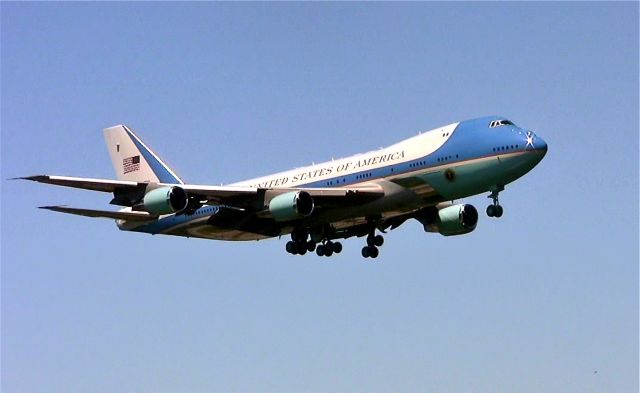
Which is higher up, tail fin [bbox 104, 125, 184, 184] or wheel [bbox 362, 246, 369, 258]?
tail fin [bbox 104, 125, 184, 184]

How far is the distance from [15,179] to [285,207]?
1495cm

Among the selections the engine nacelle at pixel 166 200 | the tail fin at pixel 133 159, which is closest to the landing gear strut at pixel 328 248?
the engine nacelle at pixel 166 200

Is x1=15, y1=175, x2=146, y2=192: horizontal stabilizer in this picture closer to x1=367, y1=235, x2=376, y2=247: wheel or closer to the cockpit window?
x1=367, y1=235, x2=376, y2=247: wheel

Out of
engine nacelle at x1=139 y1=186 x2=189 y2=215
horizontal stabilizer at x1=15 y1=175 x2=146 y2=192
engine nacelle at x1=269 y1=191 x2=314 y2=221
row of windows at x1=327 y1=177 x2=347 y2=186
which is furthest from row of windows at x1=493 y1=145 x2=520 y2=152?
horizontal stabilizer at x1=15 y1=175 x2=146 y2=192

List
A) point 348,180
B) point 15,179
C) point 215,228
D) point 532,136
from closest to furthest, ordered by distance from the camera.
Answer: point 15,179 < point 532,136 < point 348,180 < point 215,228


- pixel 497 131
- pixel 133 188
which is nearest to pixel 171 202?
pixel 133 188

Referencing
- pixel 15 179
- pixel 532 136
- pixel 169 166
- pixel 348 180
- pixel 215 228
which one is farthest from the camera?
pixel 169 166

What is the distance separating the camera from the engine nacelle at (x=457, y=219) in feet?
221

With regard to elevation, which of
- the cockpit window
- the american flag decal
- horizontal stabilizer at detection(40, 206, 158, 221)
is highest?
the american flag decal

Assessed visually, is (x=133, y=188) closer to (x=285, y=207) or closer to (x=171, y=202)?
(x=171, y=202)

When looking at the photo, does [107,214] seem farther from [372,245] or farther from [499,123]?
[499,123]

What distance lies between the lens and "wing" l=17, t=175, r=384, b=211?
2432 inches

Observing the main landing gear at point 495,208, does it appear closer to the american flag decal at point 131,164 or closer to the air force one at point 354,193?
the air force one at point 354,193

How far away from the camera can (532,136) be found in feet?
193
